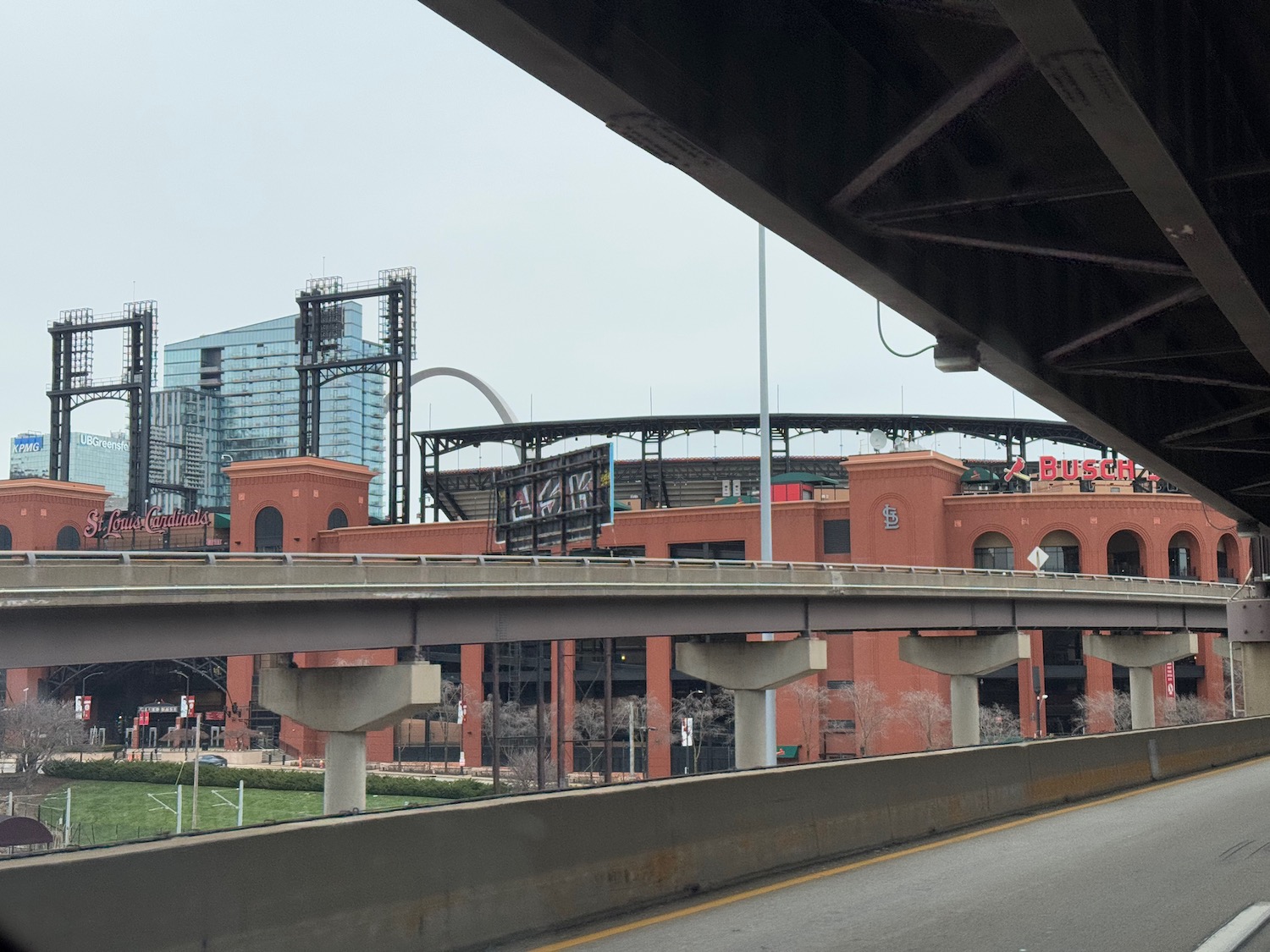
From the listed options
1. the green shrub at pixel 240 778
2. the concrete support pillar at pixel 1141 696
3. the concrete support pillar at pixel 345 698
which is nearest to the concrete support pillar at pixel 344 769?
the concrete support pillar at pixel 345 698

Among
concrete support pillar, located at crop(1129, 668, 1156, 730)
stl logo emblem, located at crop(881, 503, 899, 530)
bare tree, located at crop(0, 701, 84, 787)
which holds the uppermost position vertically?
stl logo emblem, located at crop(881, 503, 899, 530)

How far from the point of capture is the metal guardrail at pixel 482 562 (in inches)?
1112

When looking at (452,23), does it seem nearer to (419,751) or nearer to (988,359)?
(988,359)

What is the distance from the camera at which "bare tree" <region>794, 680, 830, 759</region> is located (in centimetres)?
7344

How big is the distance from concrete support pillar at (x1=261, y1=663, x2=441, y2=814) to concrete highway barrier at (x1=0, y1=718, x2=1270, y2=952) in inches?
812

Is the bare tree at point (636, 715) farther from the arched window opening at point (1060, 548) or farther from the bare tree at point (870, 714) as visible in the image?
the arched window opening at point (1060, 548)

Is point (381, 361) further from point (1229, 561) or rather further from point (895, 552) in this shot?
point (1229, 561)

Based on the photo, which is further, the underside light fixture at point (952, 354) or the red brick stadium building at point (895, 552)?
the red brick stadium building at point (895, 552)

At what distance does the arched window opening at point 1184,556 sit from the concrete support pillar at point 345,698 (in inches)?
2349

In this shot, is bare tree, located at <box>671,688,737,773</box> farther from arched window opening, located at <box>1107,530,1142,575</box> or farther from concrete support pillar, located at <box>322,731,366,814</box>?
concrete support pillar, located at <box>322,731,366,814</box>

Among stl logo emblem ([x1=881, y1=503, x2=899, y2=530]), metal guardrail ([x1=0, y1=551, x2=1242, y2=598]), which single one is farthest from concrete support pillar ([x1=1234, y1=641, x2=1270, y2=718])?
stl logo emblem ([x1=881, y1=503, x2=899, y2=530])

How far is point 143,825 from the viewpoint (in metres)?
65.4

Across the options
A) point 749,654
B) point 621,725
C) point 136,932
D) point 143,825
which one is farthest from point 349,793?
point 621,725

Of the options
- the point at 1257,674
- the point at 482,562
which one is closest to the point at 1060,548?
the point at 1257,674
